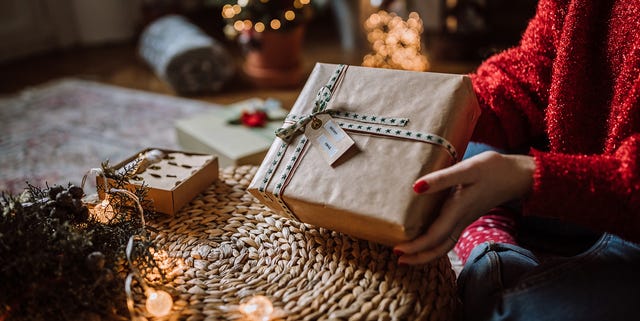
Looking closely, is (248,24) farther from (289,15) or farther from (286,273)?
(286,273)

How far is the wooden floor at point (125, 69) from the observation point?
7.75 feet

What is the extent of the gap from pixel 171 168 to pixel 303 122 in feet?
1.04

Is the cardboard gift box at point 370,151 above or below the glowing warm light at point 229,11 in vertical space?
above

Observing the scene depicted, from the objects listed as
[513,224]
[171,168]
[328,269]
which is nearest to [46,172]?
[171,168]

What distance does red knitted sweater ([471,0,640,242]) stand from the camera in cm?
68

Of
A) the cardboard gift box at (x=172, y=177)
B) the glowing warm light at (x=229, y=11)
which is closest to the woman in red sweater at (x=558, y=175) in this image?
the cardboard gift box at (x=172, y=177)

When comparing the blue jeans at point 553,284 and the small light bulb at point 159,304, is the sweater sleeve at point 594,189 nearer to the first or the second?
the blue jeans at point 553,284

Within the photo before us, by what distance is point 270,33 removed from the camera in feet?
7.55

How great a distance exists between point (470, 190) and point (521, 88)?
0.96 feet

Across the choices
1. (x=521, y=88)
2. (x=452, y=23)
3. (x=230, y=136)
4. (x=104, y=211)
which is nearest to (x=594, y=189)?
(x=521, y=88)

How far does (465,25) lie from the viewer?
252 centimetres

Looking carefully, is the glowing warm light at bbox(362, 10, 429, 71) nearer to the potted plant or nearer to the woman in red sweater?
the potted plant

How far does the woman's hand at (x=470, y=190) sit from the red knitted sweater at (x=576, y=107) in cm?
2

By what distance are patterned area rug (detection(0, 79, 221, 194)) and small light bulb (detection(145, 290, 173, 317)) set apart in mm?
968
